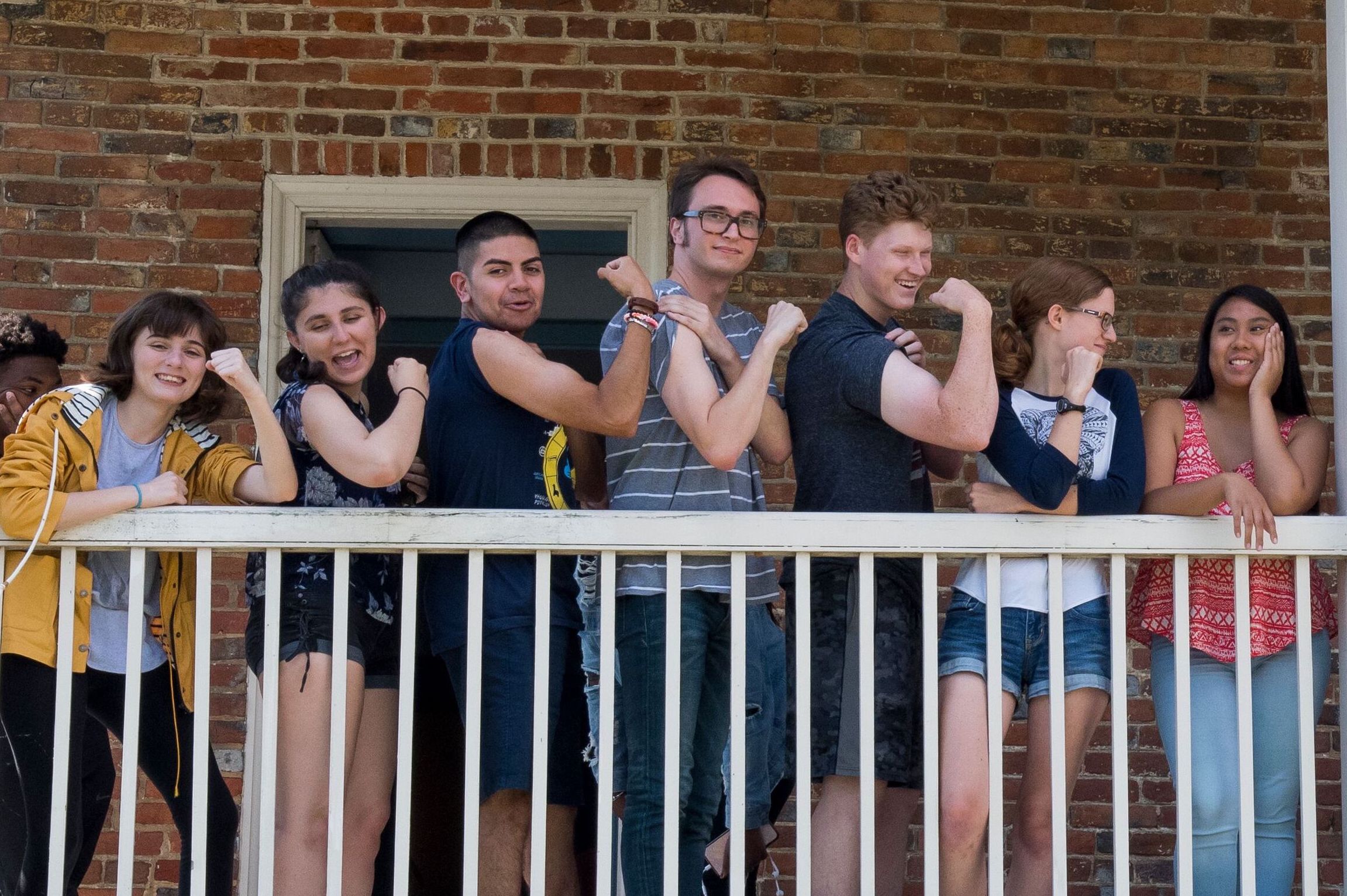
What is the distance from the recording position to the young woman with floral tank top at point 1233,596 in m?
3.18

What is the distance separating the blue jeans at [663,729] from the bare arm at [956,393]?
1.75ft

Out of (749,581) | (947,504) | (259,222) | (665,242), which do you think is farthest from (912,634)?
(259,222)

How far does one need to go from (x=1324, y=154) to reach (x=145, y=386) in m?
3.76

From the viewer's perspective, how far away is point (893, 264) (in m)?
3.23

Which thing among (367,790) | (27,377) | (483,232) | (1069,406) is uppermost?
(483,232)

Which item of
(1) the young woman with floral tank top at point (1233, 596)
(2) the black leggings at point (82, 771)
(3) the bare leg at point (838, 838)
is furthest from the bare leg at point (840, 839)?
(2) the black leggings at point (82, 771)

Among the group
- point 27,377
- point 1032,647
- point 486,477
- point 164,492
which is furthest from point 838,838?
point 27,377

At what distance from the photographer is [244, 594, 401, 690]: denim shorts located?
10.3 feet

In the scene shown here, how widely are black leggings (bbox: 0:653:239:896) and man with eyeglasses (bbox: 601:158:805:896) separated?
34.5 inches

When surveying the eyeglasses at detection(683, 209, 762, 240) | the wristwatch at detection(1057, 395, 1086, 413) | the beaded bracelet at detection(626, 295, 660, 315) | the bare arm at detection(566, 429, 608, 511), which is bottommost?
the bare arm at detection(566, 429, 608, 511)

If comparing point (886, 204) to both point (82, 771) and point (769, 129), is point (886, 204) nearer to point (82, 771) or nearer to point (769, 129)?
point (769, 129)

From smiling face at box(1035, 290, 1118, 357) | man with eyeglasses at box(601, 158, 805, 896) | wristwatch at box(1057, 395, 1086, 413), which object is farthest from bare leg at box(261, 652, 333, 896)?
smiling face at box(1035, 290, 1118, 357)

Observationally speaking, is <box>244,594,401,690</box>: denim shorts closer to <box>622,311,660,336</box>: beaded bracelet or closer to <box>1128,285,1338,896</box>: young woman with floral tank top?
<box>622,311,660,336</box>: beaded bracelet

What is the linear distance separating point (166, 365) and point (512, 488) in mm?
760
